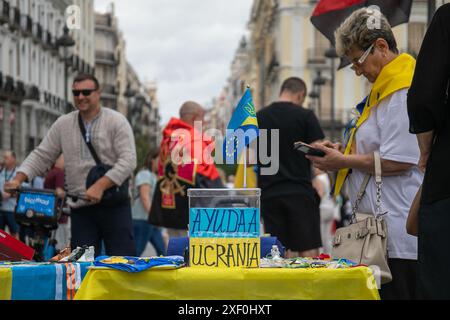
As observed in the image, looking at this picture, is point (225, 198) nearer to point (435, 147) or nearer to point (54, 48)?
point (435, 147)

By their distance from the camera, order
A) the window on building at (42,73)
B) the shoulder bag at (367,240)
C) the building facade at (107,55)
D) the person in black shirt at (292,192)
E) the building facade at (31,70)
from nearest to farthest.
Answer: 1. the shoulder bag at (367,240)
2. the person in black shirt at (292,192)
3. the building facade at (31,70)
4. the window on building at (42,73)
5. the building facade at (107,55)

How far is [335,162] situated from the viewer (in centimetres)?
532

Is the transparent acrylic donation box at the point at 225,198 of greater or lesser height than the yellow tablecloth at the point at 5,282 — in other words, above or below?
above

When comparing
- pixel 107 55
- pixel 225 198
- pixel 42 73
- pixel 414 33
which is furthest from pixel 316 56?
pixel 225 198

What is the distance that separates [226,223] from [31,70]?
4844 centimetres

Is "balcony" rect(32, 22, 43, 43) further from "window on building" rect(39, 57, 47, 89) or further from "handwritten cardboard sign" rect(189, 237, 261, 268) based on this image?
"handwritten cardboard sign" rect(189, 237, 261, 268)

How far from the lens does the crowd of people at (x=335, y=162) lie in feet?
12.6

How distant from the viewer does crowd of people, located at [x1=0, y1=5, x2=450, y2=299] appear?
383 cm

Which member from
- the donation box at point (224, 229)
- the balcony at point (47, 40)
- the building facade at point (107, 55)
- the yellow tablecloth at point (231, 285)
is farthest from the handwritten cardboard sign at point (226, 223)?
the building facade at point (107, 55)

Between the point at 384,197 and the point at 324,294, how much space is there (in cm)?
127

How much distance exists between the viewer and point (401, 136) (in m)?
5.12

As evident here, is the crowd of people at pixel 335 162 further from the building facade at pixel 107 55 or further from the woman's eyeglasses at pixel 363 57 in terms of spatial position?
the building facade at pixel 107 55

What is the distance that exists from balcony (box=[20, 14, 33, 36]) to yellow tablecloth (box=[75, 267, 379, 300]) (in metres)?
36.7

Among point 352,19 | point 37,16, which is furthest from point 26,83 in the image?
point 352,19
